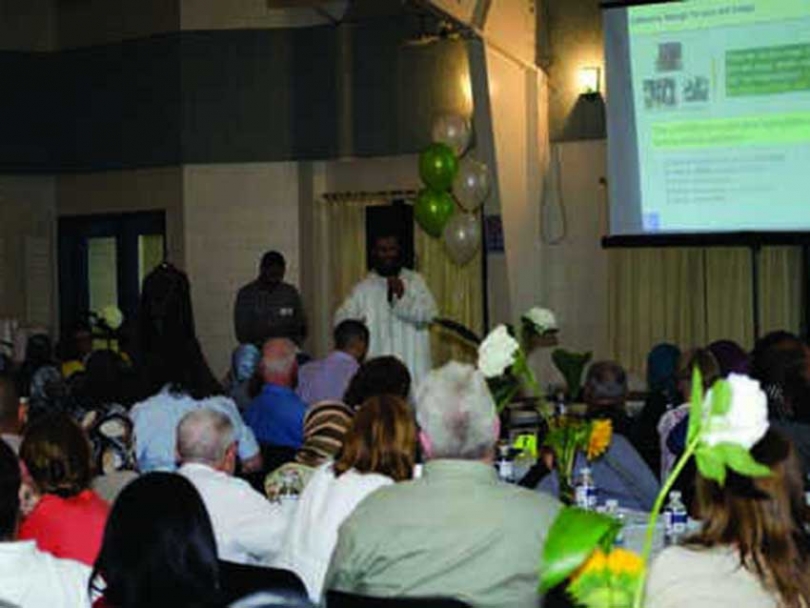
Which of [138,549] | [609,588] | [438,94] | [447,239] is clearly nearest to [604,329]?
[447,239]

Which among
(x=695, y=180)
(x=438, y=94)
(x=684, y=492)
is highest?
(x=438, y=94)

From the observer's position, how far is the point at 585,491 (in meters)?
4.82

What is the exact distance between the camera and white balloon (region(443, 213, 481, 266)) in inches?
420

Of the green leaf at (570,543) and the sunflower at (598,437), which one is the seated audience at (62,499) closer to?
the sunflower at (598,437)

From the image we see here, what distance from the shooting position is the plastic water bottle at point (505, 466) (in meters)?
5.48

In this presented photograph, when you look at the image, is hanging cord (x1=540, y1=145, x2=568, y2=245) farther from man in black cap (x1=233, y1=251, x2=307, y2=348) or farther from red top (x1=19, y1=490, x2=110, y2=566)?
red top (x1=19, y1=490, x2=110, y2=566)

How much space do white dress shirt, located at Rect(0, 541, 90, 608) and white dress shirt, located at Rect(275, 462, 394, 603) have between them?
83 cm

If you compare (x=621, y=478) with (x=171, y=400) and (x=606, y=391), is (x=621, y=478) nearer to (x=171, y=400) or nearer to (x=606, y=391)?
(x=606, y=391)

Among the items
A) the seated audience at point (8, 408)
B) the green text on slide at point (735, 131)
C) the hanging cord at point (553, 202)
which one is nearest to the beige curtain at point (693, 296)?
the hanging cord at point (553, 202)

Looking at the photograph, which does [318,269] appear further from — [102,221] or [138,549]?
[138,549]

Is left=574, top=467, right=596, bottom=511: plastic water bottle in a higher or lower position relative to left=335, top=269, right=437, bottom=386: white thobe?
lower

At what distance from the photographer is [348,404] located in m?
5.97

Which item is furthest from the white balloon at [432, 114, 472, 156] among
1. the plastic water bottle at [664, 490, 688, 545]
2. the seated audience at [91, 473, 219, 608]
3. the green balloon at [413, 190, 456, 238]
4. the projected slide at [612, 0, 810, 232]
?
the seated audience at [91, 473, 219, 608]

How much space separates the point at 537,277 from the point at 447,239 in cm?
116
